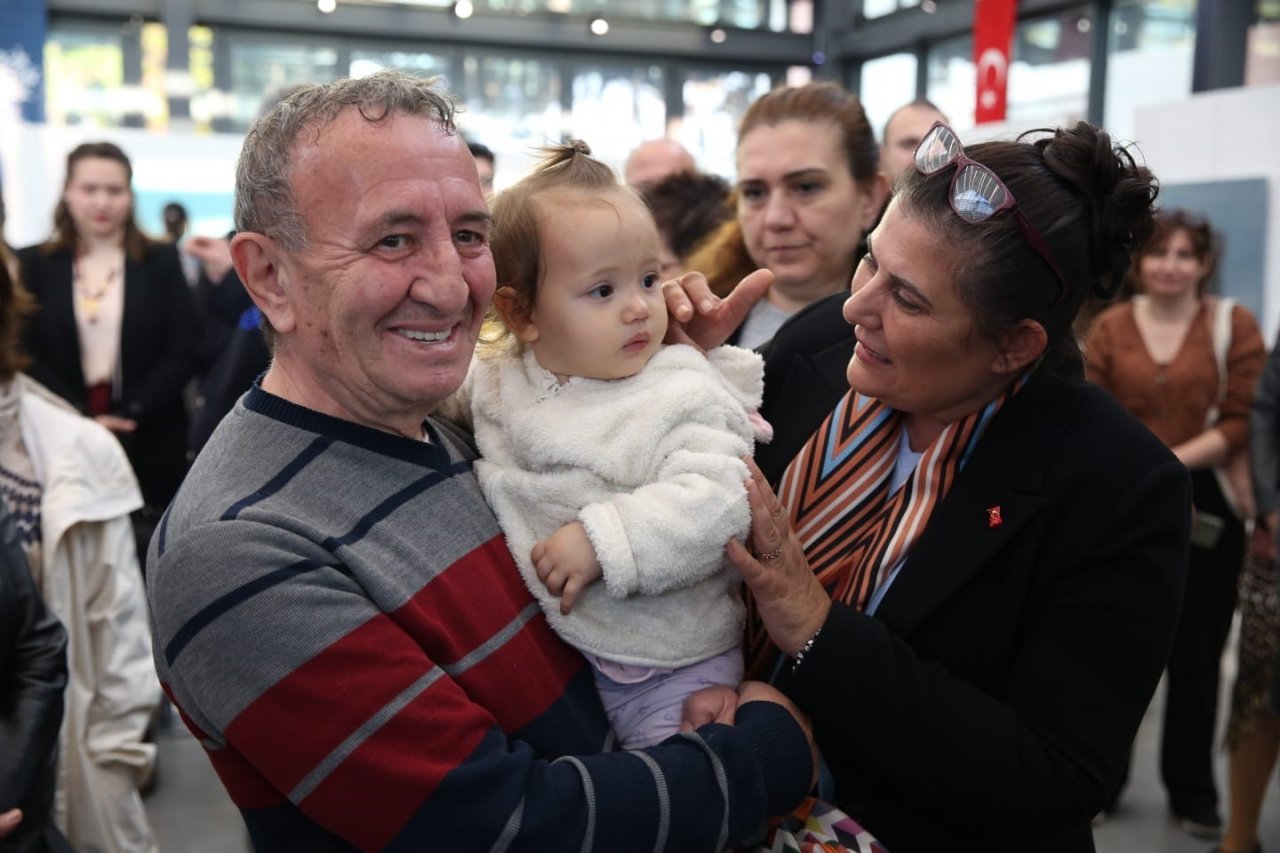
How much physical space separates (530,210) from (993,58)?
8.82m

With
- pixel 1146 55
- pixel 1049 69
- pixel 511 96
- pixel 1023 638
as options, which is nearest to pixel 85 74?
pixel 511 96

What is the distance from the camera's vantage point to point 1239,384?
14.7 feet

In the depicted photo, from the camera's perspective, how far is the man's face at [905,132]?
176 inches

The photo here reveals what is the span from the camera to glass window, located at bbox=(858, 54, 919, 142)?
14.8m

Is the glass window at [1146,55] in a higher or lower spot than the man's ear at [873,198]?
higher

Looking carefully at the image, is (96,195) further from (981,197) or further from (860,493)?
(981,197)

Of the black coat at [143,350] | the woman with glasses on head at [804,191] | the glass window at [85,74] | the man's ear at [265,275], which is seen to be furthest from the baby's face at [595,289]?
the glass window at [85,74]

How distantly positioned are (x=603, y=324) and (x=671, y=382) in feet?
0.42

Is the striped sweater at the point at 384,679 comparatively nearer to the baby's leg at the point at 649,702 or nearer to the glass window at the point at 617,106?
the baby's leg at the point at 649,702

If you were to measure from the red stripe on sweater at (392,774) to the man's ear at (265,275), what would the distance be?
0.51 metres

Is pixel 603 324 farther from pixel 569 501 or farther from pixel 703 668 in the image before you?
pixel 703 668

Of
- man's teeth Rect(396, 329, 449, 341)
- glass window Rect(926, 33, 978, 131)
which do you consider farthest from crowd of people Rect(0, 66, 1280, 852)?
glass window Rect(926, 33, 978, 131)

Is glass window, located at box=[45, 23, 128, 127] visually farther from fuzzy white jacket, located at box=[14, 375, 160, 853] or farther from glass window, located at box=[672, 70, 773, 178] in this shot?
fuzzy white jacket, located at box=[14, 375, 160, 853]

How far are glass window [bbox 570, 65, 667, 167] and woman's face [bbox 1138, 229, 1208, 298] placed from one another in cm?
1094
